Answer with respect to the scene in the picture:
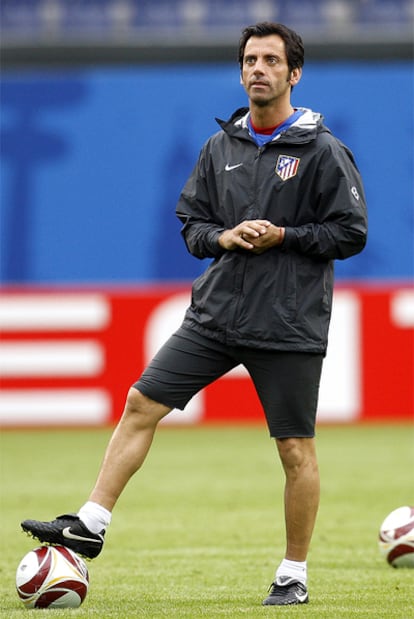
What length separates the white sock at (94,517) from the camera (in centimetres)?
513

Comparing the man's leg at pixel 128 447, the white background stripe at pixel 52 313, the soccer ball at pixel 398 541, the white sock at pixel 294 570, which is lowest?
the white background stripe at pixel 52 313

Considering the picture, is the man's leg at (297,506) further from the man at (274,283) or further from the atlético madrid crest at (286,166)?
the atlético madrid crest at (286,166)

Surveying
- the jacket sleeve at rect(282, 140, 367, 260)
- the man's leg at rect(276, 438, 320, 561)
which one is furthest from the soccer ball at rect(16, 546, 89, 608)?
the jacket sleeve at rect(282, 140, 367, 260)

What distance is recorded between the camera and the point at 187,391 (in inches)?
210

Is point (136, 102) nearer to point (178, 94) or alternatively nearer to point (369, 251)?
point (178, 94)

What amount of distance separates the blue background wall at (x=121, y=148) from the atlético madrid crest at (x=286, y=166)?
12046mm

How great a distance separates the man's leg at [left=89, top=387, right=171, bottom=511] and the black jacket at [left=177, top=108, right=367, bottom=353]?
1.28 feet

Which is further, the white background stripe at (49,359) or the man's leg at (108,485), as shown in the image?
the white background stripe at (49,359)

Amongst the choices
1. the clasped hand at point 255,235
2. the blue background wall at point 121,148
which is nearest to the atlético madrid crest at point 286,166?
the clasped hand at point 255,235

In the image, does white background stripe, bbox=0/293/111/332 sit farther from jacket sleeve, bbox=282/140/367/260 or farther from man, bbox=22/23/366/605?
jacket sleeve, bbox=282/140/367/260

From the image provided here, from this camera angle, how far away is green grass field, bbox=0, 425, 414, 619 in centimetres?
530

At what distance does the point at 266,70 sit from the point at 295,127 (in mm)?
258

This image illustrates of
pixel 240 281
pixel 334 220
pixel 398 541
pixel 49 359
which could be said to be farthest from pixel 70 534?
pixel 49 359

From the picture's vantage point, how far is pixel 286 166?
5.16 m
